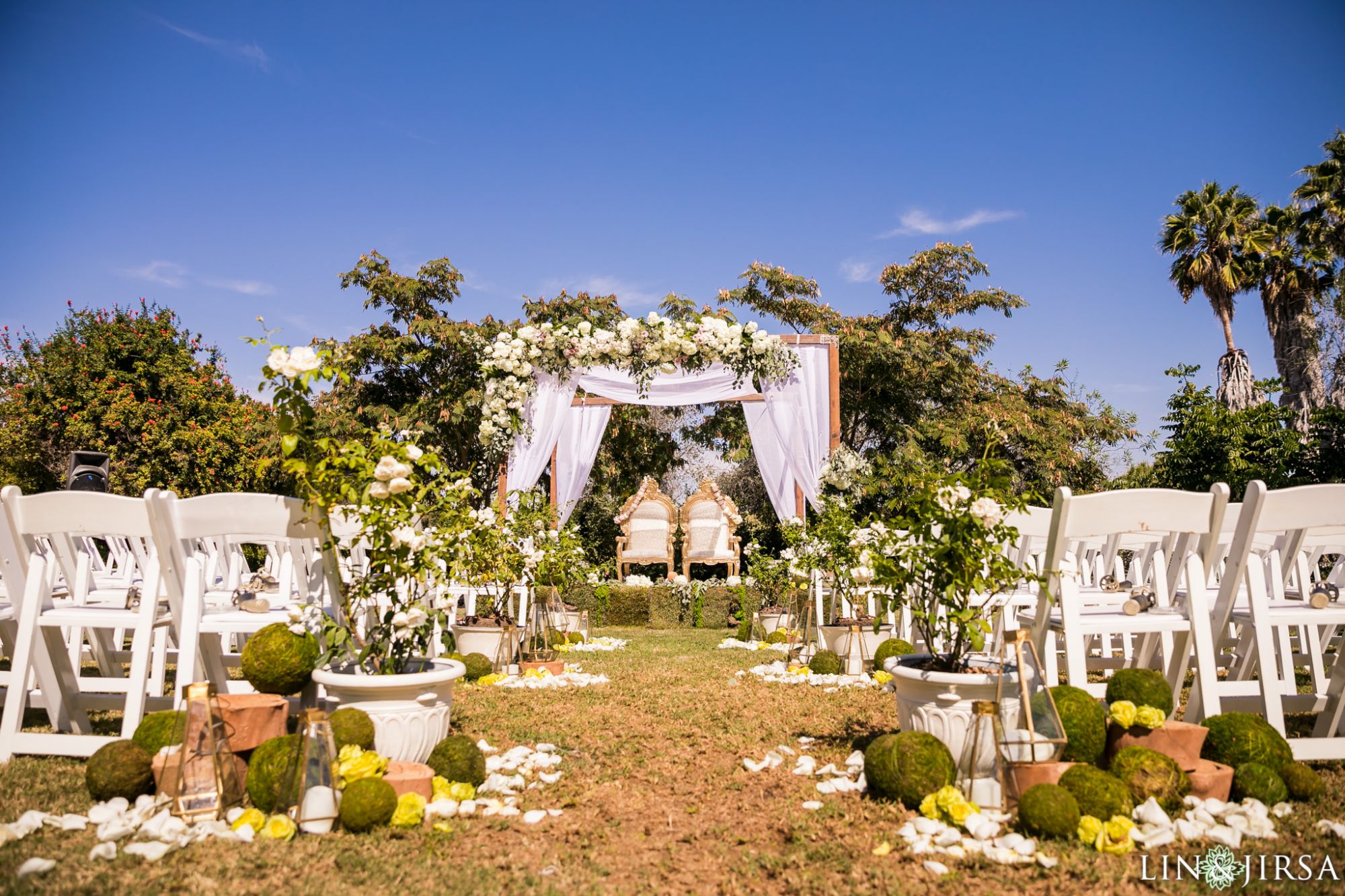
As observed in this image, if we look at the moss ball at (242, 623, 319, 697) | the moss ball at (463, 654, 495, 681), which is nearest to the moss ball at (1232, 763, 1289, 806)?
the moss ball at (242, 623, 319, 697)

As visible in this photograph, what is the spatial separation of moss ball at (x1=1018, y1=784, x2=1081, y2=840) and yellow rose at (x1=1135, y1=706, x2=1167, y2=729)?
411 mm

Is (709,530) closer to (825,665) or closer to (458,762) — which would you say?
(825,665)

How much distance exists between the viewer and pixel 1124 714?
2.57 meters

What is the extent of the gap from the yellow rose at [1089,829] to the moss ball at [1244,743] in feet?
2.10

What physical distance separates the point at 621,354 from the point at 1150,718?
23.0ft

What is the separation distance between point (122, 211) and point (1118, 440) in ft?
54.9

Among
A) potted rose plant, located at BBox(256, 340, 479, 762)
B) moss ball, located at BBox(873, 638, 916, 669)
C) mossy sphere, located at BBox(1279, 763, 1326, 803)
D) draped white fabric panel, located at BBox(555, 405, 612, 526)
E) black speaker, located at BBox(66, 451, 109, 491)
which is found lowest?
mossy sphere, located at BBox(1279, 763, 1326, 803)

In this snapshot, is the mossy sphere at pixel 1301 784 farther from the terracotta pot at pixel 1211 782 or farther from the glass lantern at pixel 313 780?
the glass lantern at pixel 313 780

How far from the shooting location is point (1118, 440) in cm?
1602

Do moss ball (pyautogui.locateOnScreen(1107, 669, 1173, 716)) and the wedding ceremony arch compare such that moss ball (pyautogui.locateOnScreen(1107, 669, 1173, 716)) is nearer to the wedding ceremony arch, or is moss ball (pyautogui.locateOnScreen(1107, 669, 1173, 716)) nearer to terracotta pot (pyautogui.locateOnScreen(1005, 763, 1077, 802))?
terracotta pot (pyautogui.locateOnScreen(1005, 763, 1077, 802))

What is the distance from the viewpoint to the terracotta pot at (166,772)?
2424 mm

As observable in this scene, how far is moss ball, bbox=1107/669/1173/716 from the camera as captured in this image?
2686 mm

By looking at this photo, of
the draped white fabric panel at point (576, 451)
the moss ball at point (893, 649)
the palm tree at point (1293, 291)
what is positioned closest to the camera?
the moss ball at point (893, 649)

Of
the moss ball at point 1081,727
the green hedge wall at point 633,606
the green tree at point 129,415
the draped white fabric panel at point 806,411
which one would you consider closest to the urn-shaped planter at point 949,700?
the moss ball at point 1081,727
